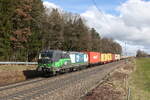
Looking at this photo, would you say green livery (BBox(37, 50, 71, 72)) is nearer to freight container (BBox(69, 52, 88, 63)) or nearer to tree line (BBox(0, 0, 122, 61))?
freight container (BBox(69, 52, 88, 63))

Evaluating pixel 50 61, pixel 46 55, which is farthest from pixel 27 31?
pixel 50 61

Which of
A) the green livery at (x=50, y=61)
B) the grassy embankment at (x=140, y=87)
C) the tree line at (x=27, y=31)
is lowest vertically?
the grassy embankment at (x=140, y=87)

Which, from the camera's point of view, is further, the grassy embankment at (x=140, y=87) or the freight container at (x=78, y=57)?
the freight container at (x=78, y=57)

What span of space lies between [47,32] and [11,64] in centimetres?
2659

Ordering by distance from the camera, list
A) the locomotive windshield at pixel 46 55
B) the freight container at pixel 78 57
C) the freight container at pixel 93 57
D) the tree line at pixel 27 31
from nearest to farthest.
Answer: the locomotive windshield at pixel 46 55
the freight container at pixel 78 57
the tree line at pixel 27 31
the freight container at pixel 93 57

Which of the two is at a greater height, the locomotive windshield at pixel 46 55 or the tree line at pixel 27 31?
the tree line at pixel 27 31

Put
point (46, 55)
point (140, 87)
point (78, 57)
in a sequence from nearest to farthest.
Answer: point (140, 87)
point (46, 55)
point (78, 57)

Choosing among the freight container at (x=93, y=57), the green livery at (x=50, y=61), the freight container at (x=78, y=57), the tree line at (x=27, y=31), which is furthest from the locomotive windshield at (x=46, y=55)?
the freight container at (x=93, y=57)

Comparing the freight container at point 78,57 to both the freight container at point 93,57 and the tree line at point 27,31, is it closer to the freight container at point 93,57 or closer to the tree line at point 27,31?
the freight container at point 93,57

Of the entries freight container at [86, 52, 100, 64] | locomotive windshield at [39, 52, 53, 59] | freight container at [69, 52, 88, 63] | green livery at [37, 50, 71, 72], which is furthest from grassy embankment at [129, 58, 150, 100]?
freight container at [86, 52, 100, 64]

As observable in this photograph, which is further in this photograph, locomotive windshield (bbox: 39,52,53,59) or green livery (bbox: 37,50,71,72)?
locomotive windshield (bbox: 39,52,53,59)

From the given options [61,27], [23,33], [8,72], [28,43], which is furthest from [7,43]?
[61,27]

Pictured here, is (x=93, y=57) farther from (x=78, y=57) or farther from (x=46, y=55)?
(x=46, y=55)

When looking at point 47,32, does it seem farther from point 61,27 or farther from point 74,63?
point 74,63
